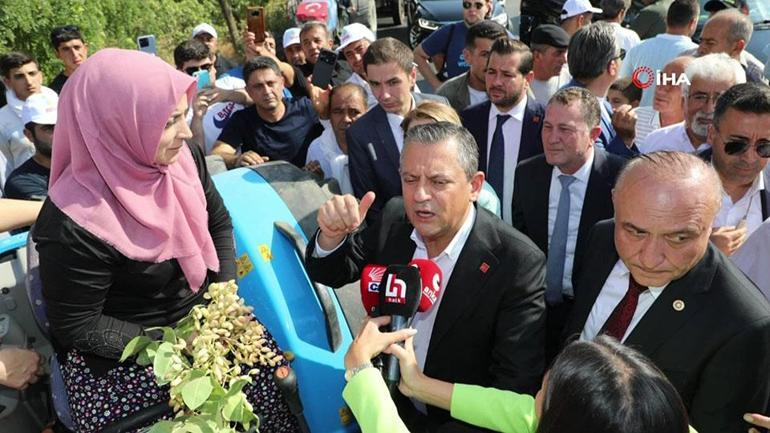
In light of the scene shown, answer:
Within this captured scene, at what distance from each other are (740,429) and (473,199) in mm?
1155

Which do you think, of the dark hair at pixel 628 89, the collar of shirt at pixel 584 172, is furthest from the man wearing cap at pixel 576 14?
the collar of shirt at pixel 584 172

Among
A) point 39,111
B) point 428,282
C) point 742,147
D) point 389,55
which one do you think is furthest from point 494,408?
point 39,111

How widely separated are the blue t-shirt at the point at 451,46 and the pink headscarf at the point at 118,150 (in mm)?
4371

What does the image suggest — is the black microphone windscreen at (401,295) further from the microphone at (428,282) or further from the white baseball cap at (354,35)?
the white baseball cap at (354,35)

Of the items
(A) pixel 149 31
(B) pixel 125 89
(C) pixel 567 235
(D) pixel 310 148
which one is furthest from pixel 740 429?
(A) pixel 149 31

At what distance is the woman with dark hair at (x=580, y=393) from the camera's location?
135cm

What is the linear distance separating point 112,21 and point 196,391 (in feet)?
26.6

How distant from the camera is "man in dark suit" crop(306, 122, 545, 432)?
2.33m

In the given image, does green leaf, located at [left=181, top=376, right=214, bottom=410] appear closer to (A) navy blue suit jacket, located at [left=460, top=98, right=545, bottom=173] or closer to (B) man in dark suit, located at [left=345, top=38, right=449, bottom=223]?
(B) man in dark suit, located at [left=345, top=38, right=449, bottom=223]

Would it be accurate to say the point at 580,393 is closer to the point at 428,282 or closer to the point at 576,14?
the point at 428,282

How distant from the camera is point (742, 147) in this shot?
2.71 metres

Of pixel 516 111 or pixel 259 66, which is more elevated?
pixel 259 66

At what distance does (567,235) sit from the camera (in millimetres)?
3207

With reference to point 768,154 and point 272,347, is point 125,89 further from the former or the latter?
point 768,154
